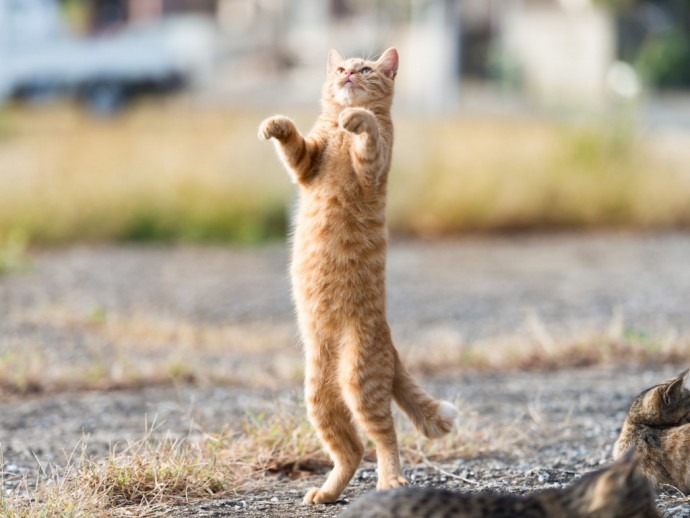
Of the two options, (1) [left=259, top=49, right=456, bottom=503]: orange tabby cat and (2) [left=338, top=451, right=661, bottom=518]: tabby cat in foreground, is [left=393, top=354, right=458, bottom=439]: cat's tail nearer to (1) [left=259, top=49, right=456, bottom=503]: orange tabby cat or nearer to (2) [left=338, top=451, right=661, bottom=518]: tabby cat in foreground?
(1) [left=259, top=49, right=456, bottom=503]: orange tabby cat

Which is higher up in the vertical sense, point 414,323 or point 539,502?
point 539,502

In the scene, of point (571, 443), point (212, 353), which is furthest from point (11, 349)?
point (571, 443)

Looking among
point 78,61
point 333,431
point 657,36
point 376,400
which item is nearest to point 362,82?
point 376,400

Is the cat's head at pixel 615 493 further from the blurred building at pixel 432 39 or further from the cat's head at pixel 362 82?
the blurred building at pixel 432 39

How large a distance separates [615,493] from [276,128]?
1639 mm

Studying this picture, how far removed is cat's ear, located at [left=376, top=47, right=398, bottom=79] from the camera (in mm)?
4031

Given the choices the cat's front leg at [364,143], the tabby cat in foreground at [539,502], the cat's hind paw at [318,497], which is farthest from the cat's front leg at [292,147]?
the tabby cat in foreground at [539,502]

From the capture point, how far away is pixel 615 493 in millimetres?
2988

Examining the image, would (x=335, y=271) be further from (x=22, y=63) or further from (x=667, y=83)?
(x=667, y=83)

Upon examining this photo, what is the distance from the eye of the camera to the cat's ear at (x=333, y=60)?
Answer: 4117mm

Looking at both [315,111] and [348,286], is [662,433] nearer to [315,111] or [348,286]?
[348,286]

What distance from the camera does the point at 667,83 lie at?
24.0 m

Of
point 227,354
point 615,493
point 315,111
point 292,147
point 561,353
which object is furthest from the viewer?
point 315,111

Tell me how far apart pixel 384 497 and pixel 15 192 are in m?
9.58
